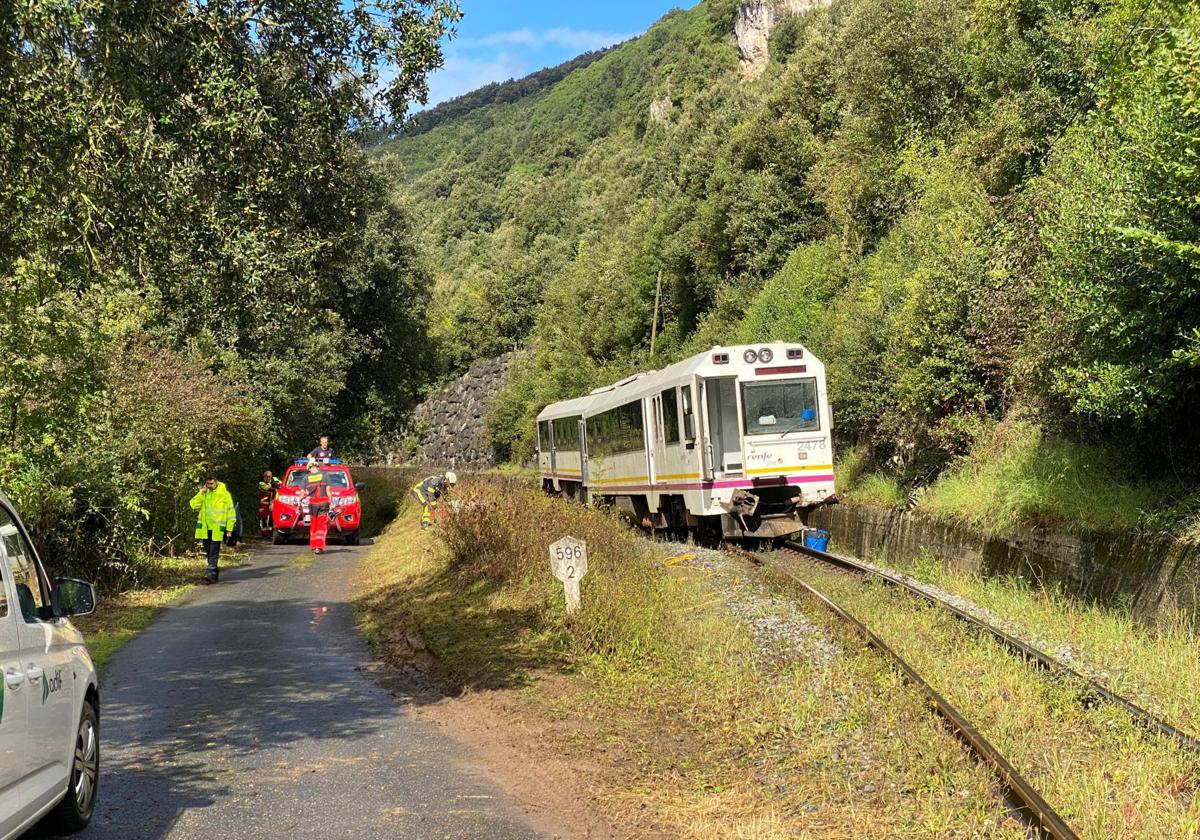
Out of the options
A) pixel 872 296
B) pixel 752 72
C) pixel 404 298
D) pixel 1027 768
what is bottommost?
pixel 1027 768

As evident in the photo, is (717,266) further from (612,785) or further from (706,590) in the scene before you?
(612,785)

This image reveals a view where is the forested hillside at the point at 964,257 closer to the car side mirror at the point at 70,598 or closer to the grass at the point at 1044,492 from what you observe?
the grass at the point at 1044,492

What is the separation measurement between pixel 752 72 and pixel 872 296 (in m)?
102

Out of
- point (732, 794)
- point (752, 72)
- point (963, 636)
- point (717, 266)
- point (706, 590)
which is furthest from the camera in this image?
point (752, 72)

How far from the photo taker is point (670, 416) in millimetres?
19938

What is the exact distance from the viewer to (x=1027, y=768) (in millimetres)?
6695

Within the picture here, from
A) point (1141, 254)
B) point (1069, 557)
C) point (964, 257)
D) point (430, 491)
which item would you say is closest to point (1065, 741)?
point (1141, 254)

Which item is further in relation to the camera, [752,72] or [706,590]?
[752,72]

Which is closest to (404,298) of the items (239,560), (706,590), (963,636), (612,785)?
(239,560)

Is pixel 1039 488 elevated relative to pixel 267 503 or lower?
lower

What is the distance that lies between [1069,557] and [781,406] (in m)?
5.94

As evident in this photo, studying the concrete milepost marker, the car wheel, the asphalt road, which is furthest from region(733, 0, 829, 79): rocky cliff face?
the car wheel

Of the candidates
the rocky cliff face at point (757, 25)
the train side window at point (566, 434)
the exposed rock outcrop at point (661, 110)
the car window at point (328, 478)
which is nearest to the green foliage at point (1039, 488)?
the train side window at point (566, 434)

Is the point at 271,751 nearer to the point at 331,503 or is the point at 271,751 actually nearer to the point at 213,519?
the point at 213,519
